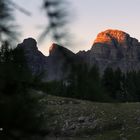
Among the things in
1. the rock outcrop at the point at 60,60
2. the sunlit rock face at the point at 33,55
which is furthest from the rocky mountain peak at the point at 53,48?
the sunlit rock face at the point at 33,55

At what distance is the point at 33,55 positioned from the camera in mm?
1375

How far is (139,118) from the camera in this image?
4216cm

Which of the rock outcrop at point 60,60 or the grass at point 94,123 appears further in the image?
the grass at point 94,123

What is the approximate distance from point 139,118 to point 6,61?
137 feet

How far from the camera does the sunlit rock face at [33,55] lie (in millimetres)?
1284

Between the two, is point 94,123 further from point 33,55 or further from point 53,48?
point 53,48

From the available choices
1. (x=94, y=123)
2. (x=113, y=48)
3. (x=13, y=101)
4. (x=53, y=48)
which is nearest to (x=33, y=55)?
(x=53, y=48)

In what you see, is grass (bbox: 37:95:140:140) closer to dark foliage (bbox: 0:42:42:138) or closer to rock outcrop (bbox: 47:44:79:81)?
dark foliage (bbox: 0:42:42:138)

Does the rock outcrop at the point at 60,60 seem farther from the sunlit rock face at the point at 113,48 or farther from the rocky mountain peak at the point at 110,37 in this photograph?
the rocky mountain peak at the point at 110,37

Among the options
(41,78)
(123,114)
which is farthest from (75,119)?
(41,78)

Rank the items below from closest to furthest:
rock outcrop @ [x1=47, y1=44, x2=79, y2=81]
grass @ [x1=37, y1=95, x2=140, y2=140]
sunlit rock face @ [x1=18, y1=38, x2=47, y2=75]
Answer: rock outcrop @ [x1=47, y1=44, x2=79, y2=81] → sunlit rock face @ [x1=18, y1=38, x2=47, y2=75] → grass @ [x1=37, y1=95, x2=140, y2=140]

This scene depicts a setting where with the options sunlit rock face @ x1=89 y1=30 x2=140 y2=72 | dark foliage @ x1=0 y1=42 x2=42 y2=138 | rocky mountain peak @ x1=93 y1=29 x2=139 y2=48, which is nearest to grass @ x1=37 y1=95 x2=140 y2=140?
sunlit rock face @ x1=89 y1=30 x2=140 y2=72

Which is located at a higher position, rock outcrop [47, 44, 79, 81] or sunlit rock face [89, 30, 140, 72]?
sunlit rock face [89, 30, 140, 72]

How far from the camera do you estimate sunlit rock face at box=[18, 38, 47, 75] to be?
1.28 m
